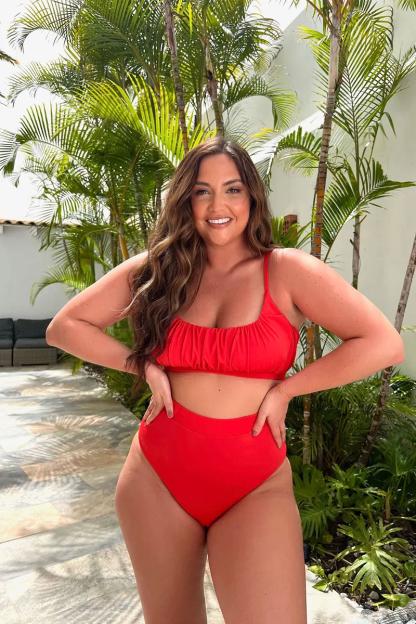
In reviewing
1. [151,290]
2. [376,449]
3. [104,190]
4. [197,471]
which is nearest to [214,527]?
[197,471]

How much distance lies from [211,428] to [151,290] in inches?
17.0

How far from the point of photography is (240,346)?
127cm

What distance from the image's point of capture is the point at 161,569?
129cm

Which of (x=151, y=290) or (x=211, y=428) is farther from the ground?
(x=151, y=290)

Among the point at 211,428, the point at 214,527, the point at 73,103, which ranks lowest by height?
the point at 214,527

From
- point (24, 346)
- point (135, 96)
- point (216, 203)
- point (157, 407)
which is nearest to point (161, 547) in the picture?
point (157, 407)

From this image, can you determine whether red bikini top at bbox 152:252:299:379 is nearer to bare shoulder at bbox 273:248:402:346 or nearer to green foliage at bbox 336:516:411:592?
bare shoulder at bbox 273:248:402:346

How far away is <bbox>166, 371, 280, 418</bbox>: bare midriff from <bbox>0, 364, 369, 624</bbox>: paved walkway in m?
1.51

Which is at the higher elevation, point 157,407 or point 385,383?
point 157,407

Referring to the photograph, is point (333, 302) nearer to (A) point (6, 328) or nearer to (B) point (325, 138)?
(B) point (325, 138)

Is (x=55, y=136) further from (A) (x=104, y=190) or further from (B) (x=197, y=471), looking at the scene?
(B) (x=197, y=471)

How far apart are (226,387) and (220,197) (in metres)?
0.52

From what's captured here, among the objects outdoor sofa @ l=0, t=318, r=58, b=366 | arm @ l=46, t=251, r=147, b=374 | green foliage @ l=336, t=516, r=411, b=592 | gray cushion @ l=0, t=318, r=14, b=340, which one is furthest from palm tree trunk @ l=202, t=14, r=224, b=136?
gray cushion @ l=0, t=318, r=14, b=340

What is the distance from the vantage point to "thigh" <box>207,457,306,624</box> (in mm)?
1122
